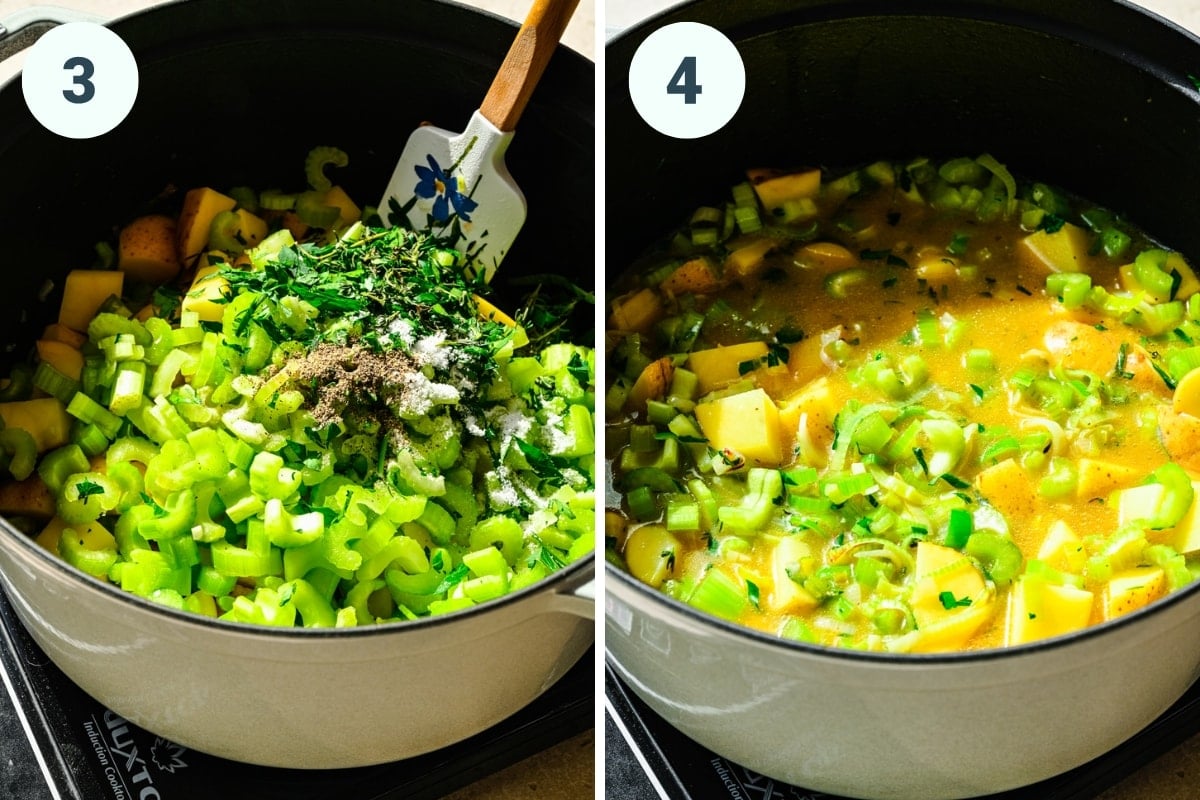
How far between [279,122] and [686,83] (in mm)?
493

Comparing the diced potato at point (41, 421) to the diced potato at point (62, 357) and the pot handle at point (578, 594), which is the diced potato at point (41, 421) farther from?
the pot handle at point (578, 594)

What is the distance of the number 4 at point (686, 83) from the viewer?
136cm

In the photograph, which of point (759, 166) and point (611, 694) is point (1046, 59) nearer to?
point (759, 166)

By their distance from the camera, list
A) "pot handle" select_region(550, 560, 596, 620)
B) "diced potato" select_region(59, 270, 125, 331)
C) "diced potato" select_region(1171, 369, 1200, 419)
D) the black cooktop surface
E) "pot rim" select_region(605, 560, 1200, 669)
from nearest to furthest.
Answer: "pot rim" select_region(605, 560, 1200, 669), "pot handle" select_region(550, 560, 596, 620), the black cooktop surface, "diced potato" select_region(1171, 369, 1200, 419), "diced potato" select_region(59, 270, 125, 331)

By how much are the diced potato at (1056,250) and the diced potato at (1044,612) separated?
0.48 meters

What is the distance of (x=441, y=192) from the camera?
1.45 metres

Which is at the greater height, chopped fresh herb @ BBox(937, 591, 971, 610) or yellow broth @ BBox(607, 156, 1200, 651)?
yellow broth @ BBox(607, 156, 1200, 651)

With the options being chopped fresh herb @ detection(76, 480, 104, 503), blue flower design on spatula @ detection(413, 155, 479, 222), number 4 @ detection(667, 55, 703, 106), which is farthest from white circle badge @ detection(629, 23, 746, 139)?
chopped fresh herb @ detection(76, 480, 104, 503)

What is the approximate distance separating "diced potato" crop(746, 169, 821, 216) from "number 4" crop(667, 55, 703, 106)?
0.12 metres

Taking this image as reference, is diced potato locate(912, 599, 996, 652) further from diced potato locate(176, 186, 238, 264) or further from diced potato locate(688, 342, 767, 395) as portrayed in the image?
diced potato locate(176, 186, 238, 264)

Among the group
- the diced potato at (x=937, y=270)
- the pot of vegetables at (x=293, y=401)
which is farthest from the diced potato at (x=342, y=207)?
the diced potato at (x=937, y=270)

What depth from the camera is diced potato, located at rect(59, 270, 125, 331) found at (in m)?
1.41

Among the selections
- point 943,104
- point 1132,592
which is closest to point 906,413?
point 1132,592

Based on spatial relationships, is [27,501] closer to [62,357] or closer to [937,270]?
[62,357]
